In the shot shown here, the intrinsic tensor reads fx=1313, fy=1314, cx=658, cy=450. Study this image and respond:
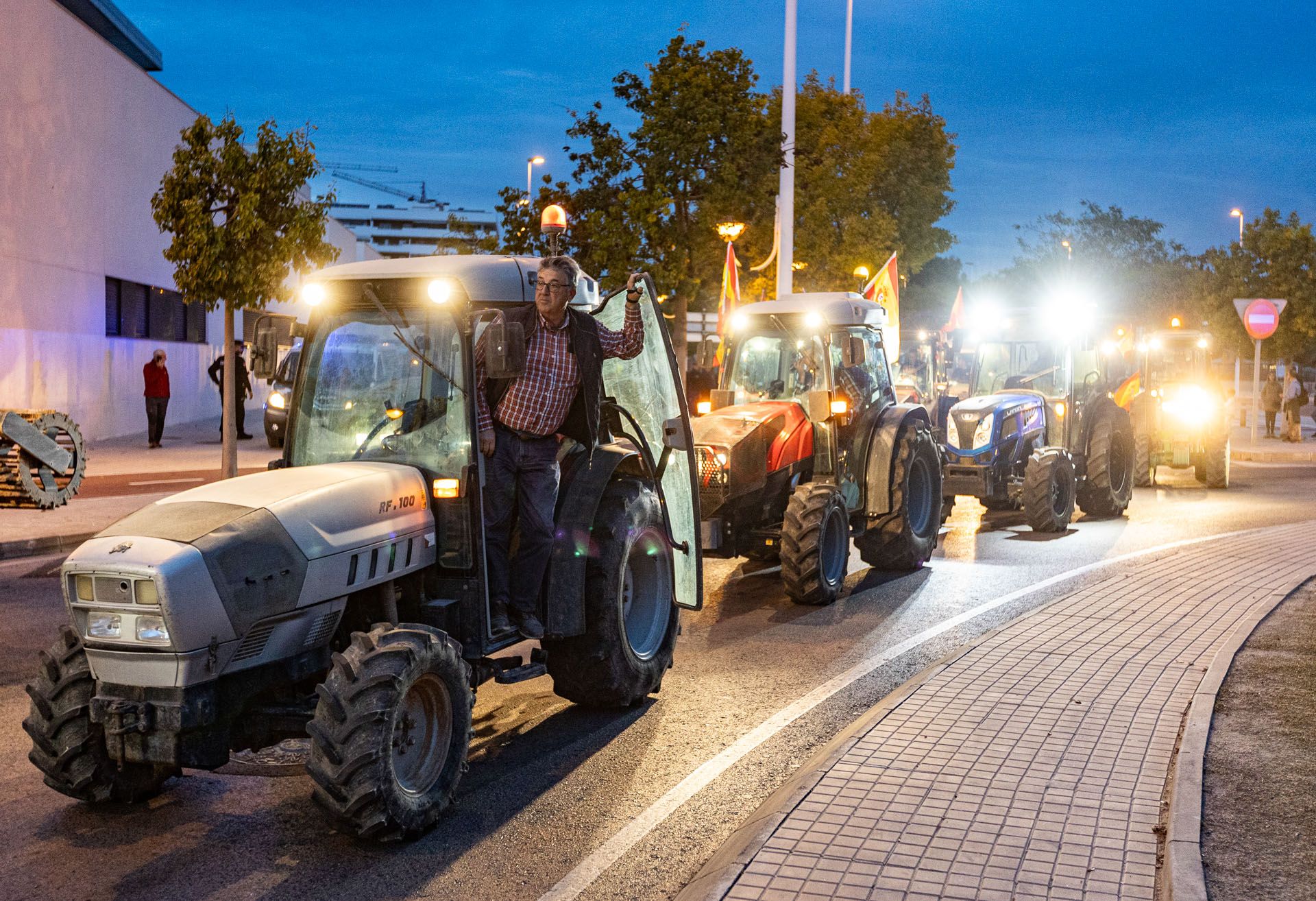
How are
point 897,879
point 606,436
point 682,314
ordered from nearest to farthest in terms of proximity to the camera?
point 897,879 < point 606,436 < point 682,314

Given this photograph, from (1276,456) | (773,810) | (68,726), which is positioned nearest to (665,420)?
(773,810)

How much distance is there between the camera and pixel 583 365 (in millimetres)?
6723

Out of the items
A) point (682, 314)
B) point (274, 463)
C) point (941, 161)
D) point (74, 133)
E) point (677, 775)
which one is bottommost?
point (677, 775)

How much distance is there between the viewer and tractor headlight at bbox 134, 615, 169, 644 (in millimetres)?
4875

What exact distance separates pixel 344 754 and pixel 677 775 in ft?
6.13

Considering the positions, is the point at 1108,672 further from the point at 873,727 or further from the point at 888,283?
the point at 888,283

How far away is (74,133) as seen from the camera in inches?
981

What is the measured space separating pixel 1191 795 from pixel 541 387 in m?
3.49

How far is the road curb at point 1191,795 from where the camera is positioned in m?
4.64

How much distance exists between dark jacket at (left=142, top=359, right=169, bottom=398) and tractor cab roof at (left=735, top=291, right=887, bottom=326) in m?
16.7

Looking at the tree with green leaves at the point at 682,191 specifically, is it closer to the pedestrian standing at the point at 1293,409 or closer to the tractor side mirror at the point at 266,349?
the pedestrian standing at the point at 1293,409

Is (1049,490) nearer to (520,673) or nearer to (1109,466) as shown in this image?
(1109,466)

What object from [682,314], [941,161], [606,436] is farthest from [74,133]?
[941,161]

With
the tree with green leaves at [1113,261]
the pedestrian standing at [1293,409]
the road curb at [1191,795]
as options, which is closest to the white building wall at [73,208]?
the road curb at [1191,795]
